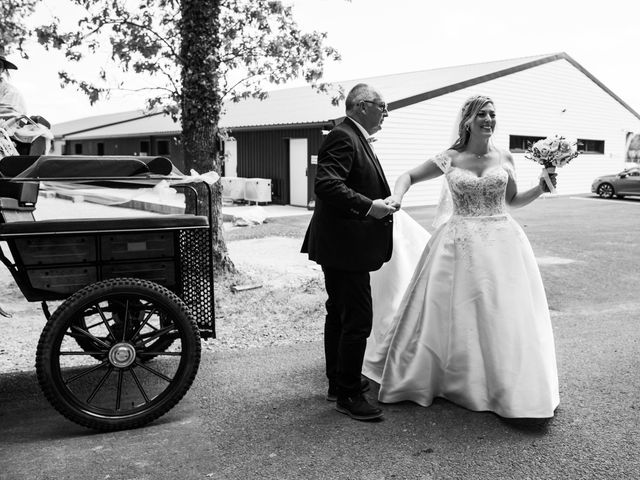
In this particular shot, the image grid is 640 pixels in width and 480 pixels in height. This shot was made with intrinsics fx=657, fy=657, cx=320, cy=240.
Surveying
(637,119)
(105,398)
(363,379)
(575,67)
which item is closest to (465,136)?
(363,379)

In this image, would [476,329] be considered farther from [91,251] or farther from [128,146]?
[128,146]

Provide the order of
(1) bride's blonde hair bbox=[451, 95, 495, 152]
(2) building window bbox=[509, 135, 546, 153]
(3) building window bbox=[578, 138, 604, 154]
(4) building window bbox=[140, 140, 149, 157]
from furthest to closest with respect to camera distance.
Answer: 1. (4) building window bbox=[140, 140, 149, 157]
2. (3) building window bbox=[578, 138, 604, 154]
3. (2) building window bbox=[509, 135, 546, 153]
4. (1) bride's blonde hair bbox=[451, 95, 495, 152]

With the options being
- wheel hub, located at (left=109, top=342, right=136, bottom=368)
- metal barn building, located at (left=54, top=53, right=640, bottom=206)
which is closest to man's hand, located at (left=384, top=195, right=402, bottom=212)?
wheel hub, located at (left=109, top=342, right=136, bottom=368)

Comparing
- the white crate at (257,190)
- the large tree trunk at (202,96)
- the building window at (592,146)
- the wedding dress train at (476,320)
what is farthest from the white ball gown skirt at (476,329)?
the building window at (592,146)

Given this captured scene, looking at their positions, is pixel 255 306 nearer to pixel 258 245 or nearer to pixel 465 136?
pixel 465 136

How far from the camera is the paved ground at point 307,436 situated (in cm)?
329

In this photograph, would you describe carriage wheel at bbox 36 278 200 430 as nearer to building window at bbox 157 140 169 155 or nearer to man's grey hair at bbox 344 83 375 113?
man's grey hair at bbox 344 83 375 113

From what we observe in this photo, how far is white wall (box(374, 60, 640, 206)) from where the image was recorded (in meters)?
21.1

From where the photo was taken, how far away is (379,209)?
3.74 meters

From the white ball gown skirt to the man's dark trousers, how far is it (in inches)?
13.3

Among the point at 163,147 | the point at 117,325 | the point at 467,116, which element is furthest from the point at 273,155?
the point at 117,325

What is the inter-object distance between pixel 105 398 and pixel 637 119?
31.7 meters

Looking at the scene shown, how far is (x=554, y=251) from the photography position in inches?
444

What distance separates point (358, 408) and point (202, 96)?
4.96m
